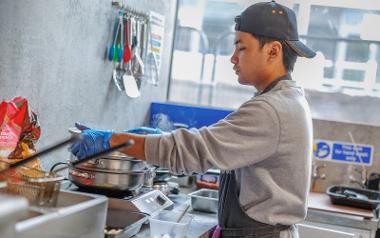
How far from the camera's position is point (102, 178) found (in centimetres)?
187

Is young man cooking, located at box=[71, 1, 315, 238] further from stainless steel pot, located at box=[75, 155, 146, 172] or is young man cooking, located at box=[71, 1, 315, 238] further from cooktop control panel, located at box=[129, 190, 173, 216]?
cooktop control panel, located at box=[129, 190, 173, 216]

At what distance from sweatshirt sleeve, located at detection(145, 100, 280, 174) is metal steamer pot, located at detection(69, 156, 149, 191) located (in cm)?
22

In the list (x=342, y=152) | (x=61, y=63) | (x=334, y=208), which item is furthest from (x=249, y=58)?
(x=342, y=152)

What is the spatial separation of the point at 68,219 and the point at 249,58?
764 millimetres

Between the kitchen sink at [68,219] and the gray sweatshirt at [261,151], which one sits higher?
the gray sweatshirt at [261,151]

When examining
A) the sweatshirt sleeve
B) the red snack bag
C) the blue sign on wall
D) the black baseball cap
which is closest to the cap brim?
the black baseball cap

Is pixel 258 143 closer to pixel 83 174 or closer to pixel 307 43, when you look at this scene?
pixel 83 174

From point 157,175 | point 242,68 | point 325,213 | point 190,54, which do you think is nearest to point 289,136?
point 242,68

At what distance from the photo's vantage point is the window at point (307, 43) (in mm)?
3551

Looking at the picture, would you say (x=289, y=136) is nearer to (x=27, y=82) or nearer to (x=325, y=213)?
(x=27, y=82)

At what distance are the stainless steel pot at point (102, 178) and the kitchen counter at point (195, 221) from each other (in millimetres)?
167

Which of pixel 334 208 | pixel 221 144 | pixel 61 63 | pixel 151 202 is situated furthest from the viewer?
pixel 334 208

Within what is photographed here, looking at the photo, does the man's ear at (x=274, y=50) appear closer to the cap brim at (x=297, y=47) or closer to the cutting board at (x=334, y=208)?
the cap brim at (x=297, y=47)

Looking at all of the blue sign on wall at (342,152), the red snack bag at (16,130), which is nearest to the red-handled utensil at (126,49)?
the red snack bag at (16,130)
